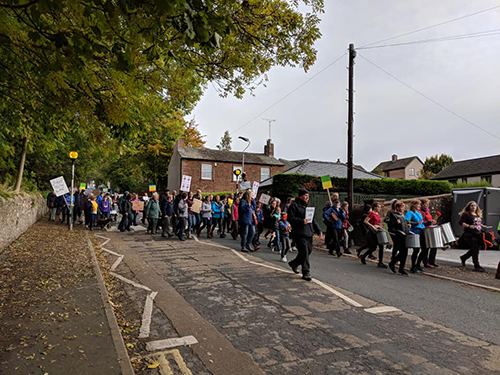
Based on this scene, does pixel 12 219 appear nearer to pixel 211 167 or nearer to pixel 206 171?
pixel 206 171

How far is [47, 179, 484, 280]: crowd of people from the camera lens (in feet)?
24.9

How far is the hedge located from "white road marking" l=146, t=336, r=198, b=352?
1539cm

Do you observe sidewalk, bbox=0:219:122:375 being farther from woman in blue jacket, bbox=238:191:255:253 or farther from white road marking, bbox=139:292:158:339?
woman in blue jacket, bbox=238:191:255:253

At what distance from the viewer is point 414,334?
4363mm

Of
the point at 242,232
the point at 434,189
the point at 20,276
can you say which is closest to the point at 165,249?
the point at 242,232

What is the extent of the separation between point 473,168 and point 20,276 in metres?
53.5

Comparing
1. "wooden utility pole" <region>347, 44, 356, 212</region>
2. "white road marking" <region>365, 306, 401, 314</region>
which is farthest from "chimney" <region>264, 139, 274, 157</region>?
"white road marking" <region>365, 306, 401, 314</region>

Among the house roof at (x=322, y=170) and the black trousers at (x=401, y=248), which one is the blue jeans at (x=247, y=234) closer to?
the black trousers at (x=401, y=248)

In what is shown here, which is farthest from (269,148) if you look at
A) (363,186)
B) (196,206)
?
(196,206)

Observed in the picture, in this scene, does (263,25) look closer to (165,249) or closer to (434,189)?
(165,249)

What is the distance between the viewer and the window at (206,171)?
38.8 metres

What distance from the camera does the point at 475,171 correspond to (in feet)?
150

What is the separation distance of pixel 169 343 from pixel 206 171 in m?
35.4

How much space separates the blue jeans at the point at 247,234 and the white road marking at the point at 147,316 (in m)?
5.18
